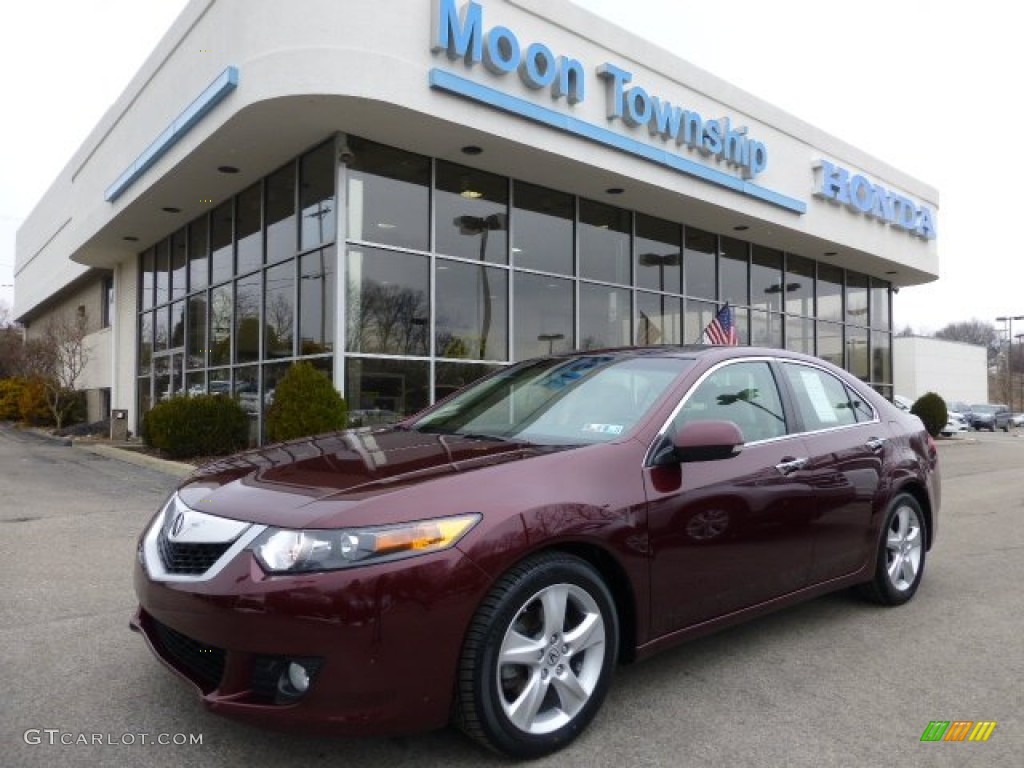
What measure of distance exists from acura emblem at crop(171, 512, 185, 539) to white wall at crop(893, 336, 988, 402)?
178ft

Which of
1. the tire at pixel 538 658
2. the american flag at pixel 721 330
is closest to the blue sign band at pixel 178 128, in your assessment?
the american flag at pixel 721 330

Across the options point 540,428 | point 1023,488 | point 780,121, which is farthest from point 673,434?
point 780,121

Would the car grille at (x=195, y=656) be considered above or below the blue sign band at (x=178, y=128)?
below

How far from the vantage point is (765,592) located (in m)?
3.70

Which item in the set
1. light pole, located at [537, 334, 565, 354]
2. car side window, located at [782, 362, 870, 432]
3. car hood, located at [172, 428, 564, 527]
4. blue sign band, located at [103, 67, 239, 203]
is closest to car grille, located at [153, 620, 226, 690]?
car hood, located at [172, 428, 564, 527]

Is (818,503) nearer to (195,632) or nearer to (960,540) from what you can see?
(195,632)

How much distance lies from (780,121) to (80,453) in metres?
16.0

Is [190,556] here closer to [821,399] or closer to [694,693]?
[694,693]

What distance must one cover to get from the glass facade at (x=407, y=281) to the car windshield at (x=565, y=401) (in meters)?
7.48

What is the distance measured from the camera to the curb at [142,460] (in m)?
11.2

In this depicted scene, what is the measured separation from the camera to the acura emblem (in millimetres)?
2865

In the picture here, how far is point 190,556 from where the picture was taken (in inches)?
108

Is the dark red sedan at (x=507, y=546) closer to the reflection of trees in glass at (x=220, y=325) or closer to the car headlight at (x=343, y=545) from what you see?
the car headlight at (x=343, y=545)

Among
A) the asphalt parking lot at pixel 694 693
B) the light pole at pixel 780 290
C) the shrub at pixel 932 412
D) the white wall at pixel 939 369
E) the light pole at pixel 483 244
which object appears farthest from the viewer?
the white wall at pixel 939 369
